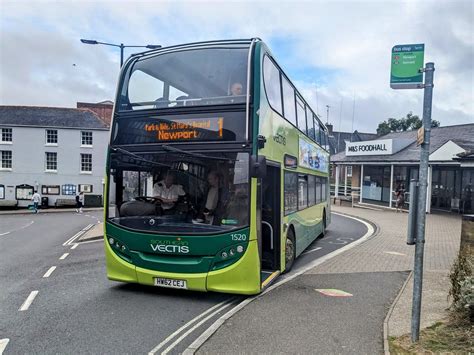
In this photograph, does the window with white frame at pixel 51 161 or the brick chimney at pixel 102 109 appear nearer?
the window with white frame at pixel 51 161

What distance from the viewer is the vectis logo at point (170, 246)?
6.29 metres

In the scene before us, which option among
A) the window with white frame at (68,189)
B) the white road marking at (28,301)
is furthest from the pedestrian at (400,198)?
the window with white frame at (68,189)

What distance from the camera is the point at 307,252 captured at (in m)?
11.3

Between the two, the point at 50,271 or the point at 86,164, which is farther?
the point at 86,164

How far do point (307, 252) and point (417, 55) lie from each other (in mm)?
7630

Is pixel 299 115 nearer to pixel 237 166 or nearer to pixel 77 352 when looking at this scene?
pixel 237 166

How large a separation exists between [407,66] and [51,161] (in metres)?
42.8

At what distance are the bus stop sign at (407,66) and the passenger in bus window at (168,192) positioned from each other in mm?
3620

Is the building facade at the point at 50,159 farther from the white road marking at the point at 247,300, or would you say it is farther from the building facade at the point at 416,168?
the white road marking at the point at 247,300

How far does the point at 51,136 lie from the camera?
139 ft

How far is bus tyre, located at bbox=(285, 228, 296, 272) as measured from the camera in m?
8.37

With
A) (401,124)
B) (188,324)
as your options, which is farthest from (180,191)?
(401,124)

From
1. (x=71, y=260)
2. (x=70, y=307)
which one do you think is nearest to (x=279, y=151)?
(x=70, y=307)

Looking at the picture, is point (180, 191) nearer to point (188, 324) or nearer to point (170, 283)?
point (170, 283)
